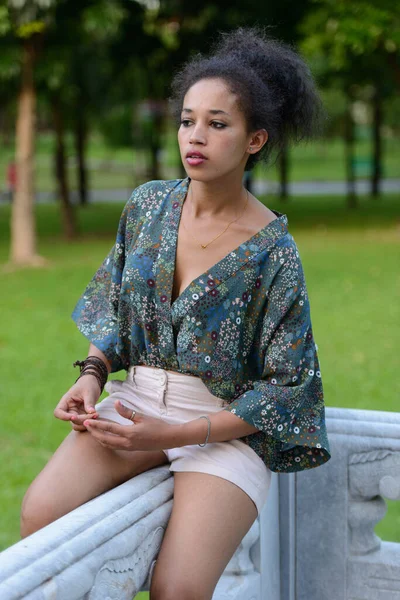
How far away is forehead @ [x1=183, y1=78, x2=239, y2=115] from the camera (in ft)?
8.04

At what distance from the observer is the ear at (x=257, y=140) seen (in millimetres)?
2520

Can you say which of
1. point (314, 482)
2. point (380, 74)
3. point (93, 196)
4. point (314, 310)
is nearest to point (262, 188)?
point (93, 196)

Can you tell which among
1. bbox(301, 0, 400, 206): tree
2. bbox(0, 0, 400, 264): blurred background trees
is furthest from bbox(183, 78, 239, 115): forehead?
bbox(301, 0, 400, 206): tree

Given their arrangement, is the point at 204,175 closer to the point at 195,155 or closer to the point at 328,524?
the point at 195,155

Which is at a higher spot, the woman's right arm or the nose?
the nose

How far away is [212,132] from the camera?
8.01 feet

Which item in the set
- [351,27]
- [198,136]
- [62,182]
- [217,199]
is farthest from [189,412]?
[62,182]

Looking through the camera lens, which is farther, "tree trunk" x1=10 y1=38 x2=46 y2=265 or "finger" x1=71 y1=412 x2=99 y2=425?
"tree trunk" x1=10 y1=38 x2=46 y2=265

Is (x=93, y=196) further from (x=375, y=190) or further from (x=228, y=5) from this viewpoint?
(x=228, y=5)

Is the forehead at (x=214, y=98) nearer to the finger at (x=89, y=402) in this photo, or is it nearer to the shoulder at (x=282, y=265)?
the shoulder at (x=282, y=265)

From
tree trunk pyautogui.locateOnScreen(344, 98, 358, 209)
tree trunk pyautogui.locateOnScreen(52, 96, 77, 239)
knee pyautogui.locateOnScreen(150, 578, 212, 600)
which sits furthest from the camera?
tree trunk pyautogui.locateOnScreen(344, 98, 358, 209)

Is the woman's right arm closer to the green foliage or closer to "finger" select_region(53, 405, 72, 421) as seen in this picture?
"finger" select_region(53, 405, 72, 421)

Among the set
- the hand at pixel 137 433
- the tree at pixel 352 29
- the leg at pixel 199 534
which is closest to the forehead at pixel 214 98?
the hand at pixel 137 433

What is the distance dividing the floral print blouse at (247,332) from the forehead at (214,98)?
0.32 meters
